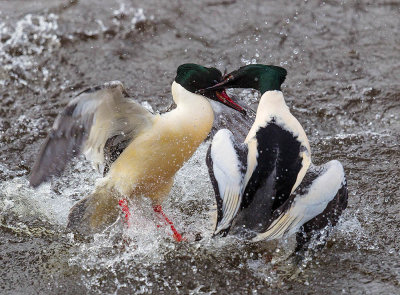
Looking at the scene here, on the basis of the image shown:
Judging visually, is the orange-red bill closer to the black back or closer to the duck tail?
the black back

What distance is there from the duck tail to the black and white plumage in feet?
3.55

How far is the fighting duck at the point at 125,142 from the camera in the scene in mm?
5141

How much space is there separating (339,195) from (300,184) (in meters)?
0.29

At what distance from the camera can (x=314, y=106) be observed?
7852mm

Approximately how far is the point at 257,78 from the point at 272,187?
1.13 meters

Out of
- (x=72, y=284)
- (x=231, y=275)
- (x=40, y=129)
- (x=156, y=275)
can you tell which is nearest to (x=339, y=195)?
(x=231, y=275)

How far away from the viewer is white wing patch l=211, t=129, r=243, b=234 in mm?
4871

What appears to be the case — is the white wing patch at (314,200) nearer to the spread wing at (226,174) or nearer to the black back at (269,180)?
the black back at (269,180)

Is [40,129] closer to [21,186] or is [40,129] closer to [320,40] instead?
[21,186]

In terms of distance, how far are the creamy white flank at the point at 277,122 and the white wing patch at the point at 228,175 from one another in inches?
4.6

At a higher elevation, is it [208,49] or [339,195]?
[339,195]

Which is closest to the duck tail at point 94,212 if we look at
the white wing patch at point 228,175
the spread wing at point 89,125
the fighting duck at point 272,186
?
the spread wing at point 89,125

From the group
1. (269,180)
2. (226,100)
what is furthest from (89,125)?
(269,180)

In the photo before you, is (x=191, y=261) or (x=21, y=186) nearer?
(x=191, y=261)
